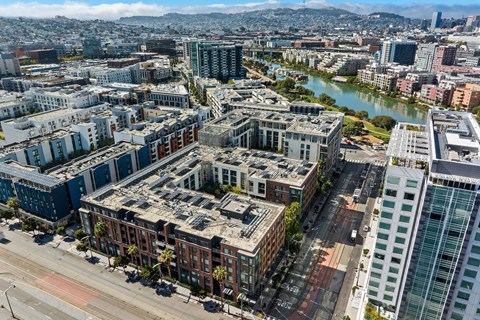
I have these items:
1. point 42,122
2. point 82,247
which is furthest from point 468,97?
point 42,122

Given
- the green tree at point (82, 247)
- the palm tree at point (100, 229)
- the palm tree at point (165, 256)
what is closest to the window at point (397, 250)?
the palm tree at point (165, 256)

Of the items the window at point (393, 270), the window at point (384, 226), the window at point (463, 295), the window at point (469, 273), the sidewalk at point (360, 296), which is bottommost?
the sidewalk at point (360, 296)

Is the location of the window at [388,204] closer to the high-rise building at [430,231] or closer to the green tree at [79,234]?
the high-rise building at [430,231]

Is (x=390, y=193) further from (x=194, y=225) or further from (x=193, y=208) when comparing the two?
(x=193, y=208)

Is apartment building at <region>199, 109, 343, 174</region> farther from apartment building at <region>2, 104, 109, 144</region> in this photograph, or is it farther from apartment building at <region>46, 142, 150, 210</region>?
apartment building at <region>2, 104, 109, 144</region>

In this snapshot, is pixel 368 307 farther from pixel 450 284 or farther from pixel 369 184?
pixel 369 184

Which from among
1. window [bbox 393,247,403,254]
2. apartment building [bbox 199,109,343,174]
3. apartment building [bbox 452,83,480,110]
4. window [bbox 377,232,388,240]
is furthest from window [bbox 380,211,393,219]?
apartment building [bbox 452,83,480,110]
